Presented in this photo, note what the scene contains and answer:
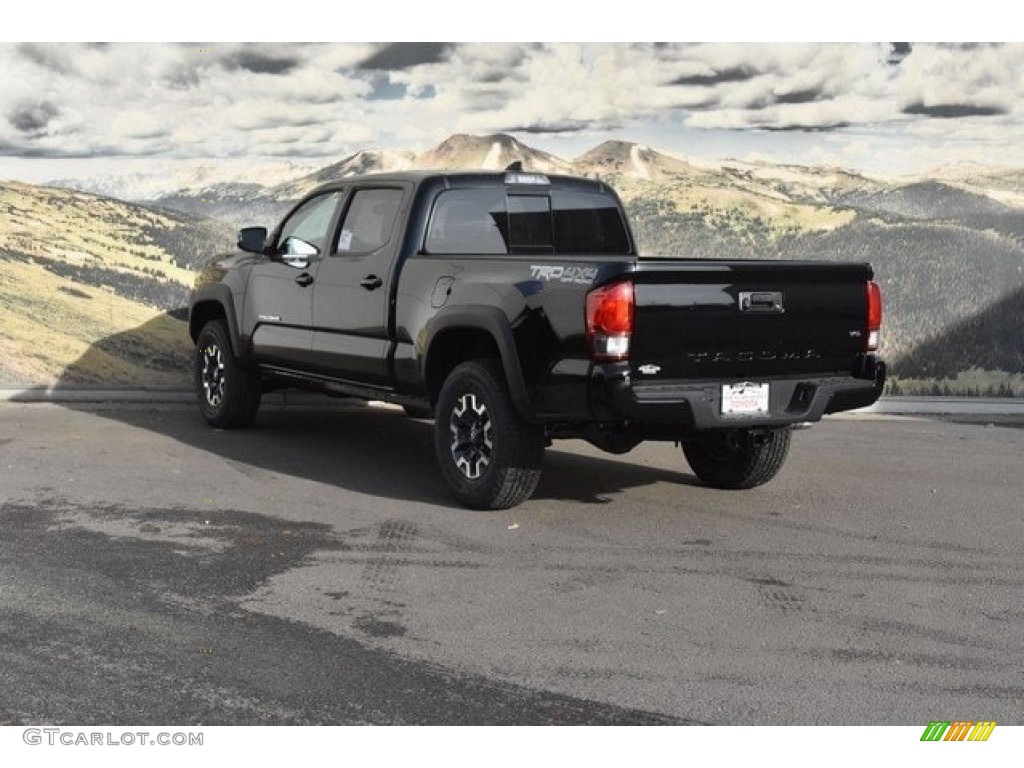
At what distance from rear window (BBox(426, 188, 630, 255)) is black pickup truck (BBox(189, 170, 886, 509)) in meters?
0.01

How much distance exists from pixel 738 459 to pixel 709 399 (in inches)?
58.4

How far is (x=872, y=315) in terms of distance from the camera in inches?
305

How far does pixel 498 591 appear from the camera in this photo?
6.14m

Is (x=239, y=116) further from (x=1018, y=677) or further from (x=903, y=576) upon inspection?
(x=1018, y=677)

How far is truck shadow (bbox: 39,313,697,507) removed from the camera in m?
8.80

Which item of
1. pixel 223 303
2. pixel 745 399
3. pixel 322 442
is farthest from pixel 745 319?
pixel 223 303

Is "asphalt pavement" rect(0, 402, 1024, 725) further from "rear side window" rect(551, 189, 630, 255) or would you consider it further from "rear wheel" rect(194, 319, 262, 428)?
"rear side window" rect(551, 189, 630, 255)

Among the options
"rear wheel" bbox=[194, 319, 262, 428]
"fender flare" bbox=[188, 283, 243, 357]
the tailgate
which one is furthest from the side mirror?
the tailgate

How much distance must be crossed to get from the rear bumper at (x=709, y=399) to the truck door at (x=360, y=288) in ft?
6.75

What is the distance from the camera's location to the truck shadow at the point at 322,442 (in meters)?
8.80

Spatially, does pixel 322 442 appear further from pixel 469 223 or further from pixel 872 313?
pixel 872 313

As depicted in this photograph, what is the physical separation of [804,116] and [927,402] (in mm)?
2921

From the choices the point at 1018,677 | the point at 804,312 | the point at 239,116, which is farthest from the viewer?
the point at 239,116

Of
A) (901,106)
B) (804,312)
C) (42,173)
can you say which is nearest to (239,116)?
(42,173)
